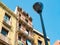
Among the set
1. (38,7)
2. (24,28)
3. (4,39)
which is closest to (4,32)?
(4,39)

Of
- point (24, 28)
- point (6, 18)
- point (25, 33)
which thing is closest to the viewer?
point (6, 18)

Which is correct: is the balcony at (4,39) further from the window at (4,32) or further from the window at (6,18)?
the window at (6,18)

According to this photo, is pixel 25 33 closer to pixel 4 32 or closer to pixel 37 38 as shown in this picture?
pixel 37 38

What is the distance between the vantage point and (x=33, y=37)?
87.6ft

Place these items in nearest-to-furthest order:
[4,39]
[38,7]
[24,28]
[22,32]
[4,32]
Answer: [38,7], [4,39], [4,32], [22,32], [24,28]

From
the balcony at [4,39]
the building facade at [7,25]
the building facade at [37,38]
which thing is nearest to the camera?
the balcony at [4,39]

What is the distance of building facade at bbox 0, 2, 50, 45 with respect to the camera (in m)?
22.3

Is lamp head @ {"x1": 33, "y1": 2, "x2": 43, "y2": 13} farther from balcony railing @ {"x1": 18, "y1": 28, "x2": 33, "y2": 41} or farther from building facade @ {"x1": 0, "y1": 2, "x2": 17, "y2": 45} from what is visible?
balcony railing @ {"x1": 18, "y1": 28, "x2": 33, "y2": 41}

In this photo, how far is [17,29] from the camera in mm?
24578

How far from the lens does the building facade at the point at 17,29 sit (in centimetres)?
2234

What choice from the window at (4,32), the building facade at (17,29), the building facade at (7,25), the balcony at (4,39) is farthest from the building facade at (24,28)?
the balcony at (4,39)

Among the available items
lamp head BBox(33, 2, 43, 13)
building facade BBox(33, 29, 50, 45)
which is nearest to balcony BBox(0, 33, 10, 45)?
building facade BBox(33, 29, 50, 45)

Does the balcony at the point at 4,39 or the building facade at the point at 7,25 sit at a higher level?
the building facade at the point at 7,25

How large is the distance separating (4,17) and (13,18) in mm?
2117
